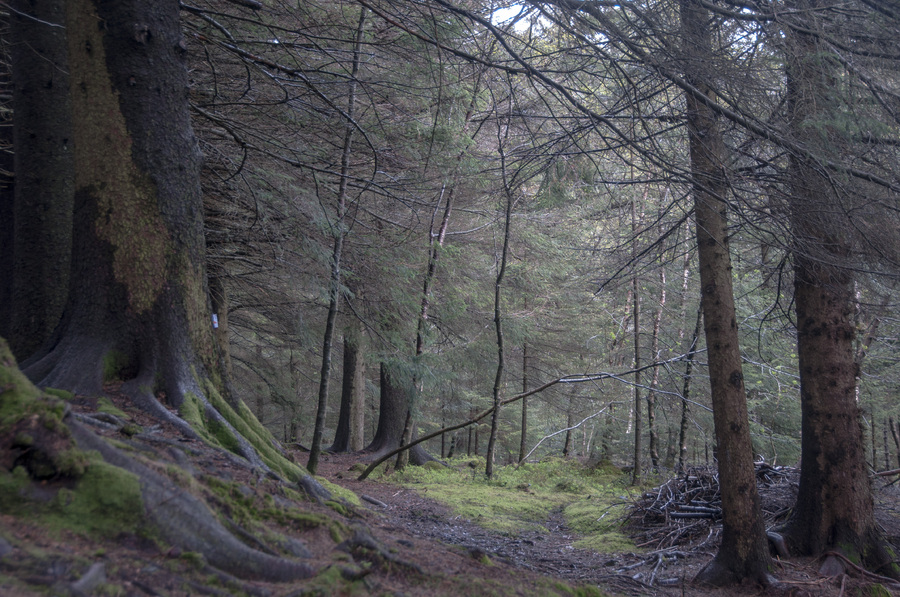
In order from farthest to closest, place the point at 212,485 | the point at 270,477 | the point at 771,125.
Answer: the point at 771,125 → the point at 270,477 → the point at 212,485

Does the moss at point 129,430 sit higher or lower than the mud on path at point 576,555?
higher

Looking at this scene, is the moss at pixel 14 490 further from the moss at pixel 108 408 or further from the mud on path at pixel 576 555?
the mud on path at pixel 576 555

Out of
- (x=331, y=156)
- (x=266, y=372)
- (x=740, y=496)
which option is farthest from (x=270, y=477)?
(x=266, y=372)

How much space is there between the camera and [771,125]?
4.30 meters

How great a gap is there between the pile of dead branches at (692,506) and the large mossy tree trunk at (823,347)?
1.23 meters

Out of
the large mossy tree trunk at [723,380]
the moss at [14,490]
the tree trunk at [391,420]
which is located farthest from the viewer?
the tree trunk at [391,420]

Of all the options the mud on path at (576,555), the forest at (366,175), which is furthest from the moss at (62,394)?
the mud on path at (576,555)

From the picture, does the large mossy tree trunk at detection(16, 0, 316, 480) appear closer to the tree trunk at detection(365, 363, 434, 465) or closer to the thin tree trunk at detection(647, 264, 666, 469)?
the tree trunk at detection(365, 363, 434, 465)

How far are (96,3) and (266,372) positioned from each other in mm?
12210

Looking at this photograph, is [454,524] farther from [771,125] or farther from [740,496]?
[771,125]

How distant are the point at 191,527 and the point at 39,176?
4066 millimetres

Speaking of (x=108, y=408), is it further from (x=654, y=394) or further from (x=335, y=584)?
(x=654, y=394)

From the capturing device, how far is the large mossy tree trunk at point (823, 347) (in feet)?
16.1

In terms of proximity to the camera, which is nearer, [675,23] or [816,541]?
[675,23]
